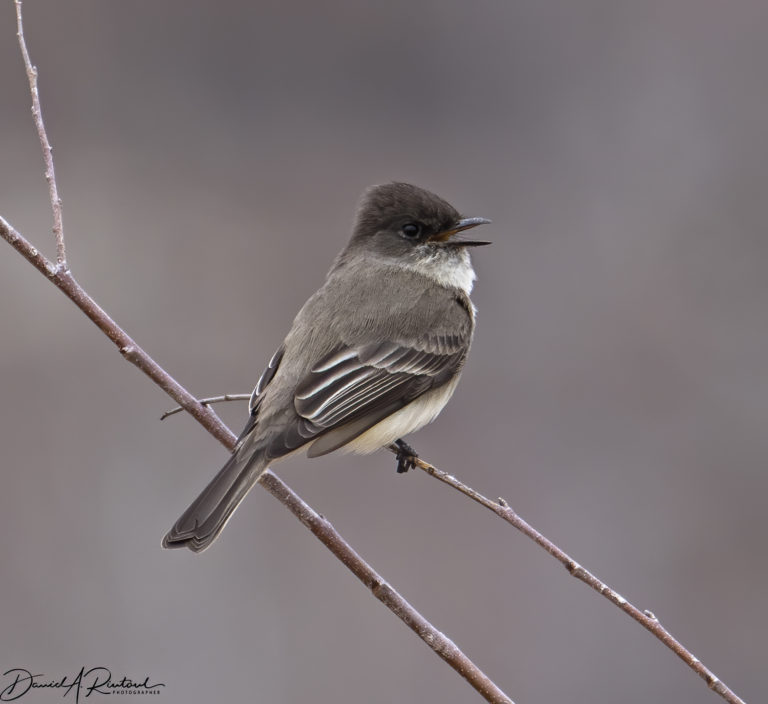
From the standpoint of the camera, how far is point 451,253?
12.5ft

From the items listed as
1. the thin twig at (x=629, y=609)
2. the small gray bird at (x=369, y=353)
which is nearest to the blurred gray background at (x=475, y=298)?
the small gray bird at (x=369, y=353)

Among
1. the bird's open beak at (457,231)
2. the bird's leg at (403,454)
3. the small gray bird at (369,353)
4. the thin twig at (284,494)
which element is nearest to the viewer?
the thin twig at (284,494)

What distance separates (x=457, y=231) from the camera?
3.76 m

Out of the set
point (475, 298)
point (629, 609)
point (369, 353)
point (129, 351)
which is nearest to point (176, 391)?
point (129, 351)

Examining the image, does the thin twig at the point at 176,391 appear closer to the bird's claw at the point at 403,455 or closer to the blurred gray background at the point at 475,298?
the bird's claw at the point at 403,455

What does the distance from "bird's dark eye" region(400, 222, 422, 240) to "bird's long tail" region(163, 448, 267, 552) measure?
118cm

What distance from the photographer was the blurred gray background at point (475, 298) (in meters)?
4.96

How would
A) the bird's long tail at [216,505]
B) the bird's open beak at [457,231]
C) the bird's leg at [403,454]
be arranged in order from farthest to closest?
the bird's open beak at [457,231] → the bird's leg at [403,454] → the bird's long tail at [216,505]

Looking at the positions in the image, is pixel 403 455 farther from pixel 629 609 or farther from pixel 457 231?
pixel 629 609

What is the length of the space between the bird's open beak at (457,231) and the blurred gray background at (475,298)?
172 cm

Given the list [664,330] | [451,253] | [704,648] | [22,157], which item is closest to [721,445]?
[664,330]

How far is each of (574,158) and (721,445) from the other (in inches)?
77.1

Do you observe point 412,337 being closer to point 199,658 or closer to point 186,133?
point 199,658

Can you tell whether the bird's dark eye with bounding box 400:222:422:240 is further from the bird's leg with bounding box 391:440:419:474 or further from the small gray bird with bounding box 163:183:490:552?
the bird's leg with bounding box 391:440:419:474
